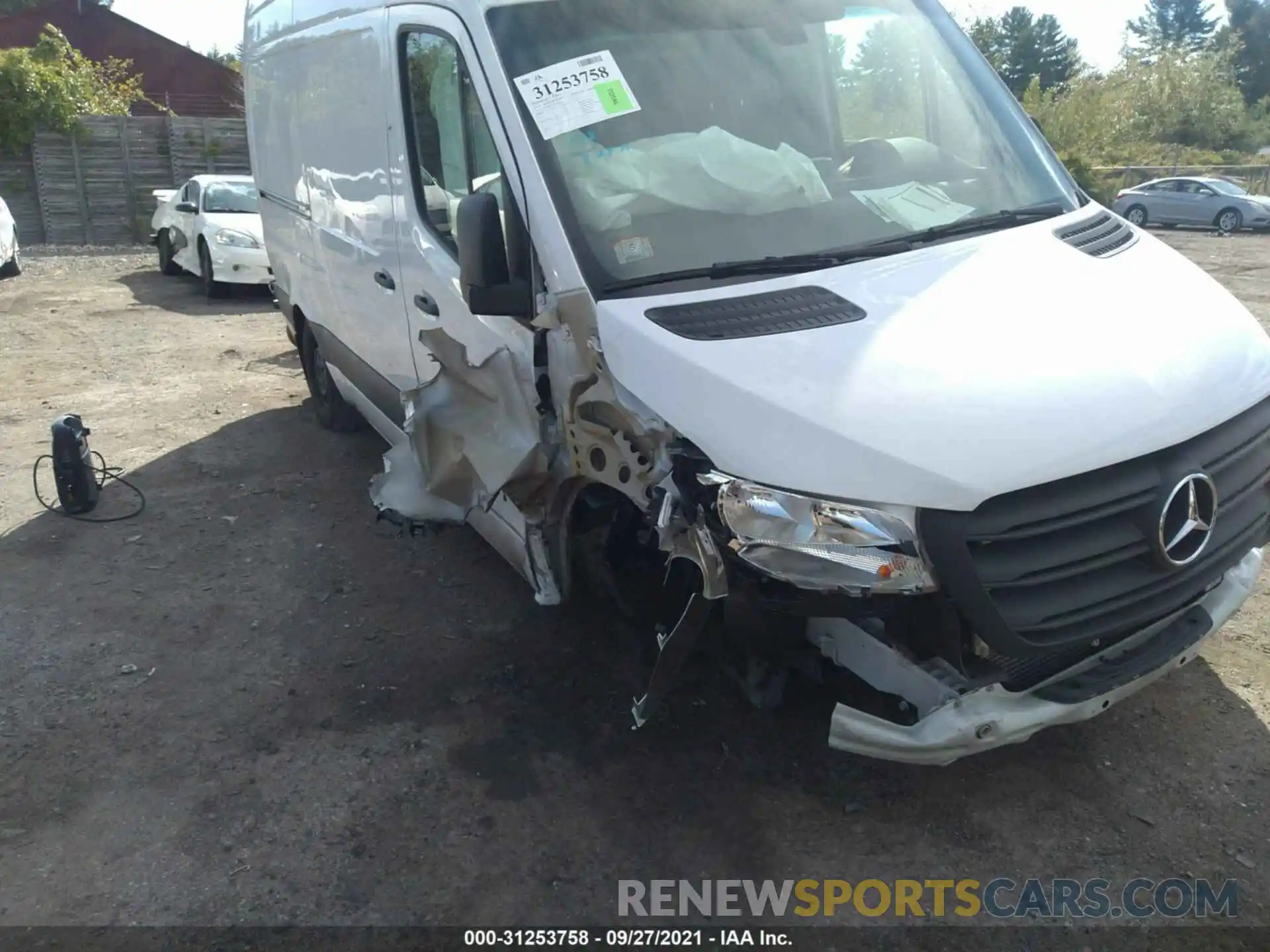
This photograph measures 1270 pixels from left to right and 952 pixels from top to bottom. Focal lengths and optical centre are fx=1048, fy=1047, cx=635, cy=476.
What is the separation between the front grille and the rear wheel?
23.5 metres

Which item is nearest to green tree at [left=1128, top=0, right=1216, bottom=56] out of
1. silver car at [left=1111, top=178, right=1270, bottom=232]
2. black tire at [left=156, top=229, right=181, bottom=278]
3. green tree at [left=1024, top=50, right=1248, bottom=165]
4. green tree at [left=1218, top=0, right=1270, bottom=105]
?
green tree at [left=1218, top=0, right=1270, bottom=105]

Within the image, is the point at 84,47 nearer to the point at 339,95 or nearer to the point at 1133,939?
the point at 339,95

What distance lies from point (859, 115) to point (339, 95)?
246 centimetres

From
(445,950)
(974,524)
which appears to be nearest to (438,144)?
(974,524)

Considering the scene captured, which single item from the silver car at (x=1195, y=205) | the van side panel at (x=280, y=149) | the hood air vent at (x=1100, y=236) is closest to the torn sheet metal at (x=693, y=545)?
the hood air vent at (x=1100, y=236)

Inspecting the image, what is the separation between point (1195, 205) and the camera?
2341cm

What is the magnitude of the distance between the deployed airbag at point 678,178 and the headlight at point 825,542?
1078 mm

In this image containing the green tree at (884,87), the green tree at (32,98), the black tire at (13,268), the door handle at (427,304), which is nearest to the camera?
the green tree at (884,87)

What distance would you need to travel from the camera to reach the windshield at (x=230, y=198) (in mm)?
13461

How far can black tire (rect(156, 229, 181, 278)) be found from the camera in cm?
1498

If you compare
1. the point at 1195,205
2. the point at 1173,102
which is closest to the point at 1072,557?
the point at 1195,205

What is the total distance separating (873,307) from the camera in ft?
9.60

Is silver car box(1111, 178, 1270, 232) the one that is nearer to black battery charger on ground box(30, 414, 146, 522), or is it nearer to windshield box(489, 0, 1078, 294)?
windshield box(489, 0, 1078, 294)

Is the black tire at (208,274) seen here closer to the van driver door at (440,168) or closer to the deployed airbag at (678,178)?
the van driver door at (440,168)
